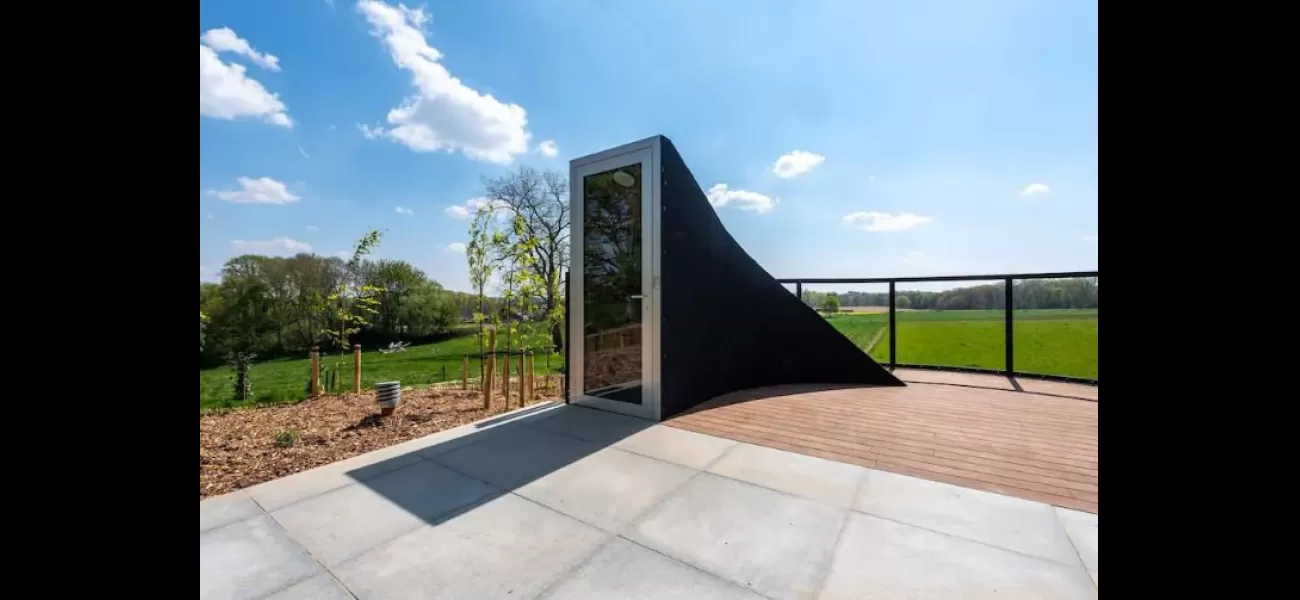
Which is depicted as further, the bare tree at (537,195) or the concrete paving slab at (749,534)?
the bare tree at (537,195)

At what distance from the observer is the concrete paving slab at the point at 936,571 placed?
151cm

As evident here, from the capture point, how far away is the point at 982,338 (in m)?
5.20

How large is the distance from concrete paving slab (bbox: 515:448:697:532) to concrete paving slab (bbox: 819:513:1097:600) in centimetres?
87

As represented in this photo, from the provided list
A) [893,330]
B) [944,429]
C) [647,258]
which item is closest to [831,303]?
[893,330]

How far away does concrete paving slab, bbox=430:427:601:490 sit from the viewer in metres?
2.48

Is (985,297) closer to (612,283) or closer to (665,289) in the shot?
(665,289)

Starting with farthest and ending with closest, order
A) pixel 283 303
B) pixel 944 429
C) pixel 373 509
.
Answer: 1. pixel 283 303
2. pixel 944 429
3. pixel 373 509

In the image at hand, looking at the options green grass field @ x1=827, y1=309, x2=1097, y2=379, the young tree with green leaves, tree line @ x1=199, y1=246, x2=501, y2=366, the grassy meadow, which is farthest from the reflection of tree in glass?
the young tree with green leaves

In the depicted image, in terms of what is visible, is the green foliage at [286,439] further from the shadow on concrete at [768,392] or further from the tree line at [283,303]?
the shadow on concrete at [768,392]

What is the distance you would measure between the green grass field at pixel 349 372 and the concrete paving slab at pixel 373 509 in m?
0.74

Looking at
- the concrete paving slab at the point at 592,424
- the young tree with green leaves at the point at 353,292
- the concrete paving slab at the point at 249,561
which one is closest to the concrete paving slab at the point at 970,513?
the concrete paving slab at the point at 592,424

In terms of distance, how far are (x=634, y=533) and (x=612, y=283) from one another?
2233mm
